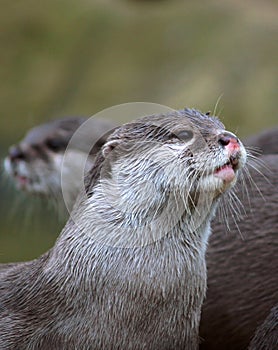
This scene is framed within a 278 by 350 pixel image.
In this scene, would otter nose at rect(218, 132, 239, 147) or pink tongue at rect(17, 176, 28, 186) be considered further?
pink tongue at rect(17, 176, 28, 186)

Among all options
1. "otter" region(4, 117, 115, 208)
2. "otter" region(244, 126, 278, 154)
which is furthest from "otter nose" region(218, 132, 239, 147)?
"otter" region(4, 117, 115, 208)

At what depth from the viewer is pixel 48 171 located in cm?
506

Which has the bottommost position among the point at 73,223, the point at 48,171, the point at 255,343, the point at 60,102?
the point at 60,102

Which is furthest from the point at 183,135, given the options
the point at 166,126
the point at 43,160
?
the point at 43,160

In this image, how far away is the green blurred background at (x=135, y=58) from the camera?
25.4 ft

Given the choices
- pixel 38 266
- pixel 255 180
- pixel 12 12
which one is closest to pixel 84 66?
pixel 12 12

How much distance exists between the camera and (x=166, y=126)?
2998 mm

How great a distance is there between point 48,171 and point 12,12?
4.31 meters

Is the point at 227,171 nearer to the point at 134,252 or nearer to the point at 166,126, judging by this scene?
the point at 166,126

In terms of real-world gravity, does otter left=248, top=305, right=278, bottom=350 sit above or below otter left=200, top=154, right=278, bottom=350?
above

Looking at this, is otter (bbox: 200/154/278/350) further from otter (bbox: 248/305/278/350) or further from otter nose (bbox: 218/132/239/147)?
otter nose (bbox: 218/132/239/147)

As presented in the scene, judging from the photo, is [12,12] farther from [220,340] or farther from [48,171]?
[220,340]

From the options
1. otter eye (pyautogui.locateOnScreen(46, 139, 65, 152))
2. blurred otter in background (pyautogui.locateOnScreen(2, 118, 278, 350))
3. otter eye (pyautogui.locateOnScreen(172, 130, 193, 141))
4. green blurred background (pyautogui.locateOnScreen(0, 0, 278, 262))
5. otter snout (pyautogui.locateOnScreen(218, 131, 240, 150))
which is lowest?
green blurred background (pyautogui.locateOnScreen(0, 0, 278, 262))

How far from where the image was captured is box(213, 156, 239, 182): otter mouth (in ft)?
9.45
